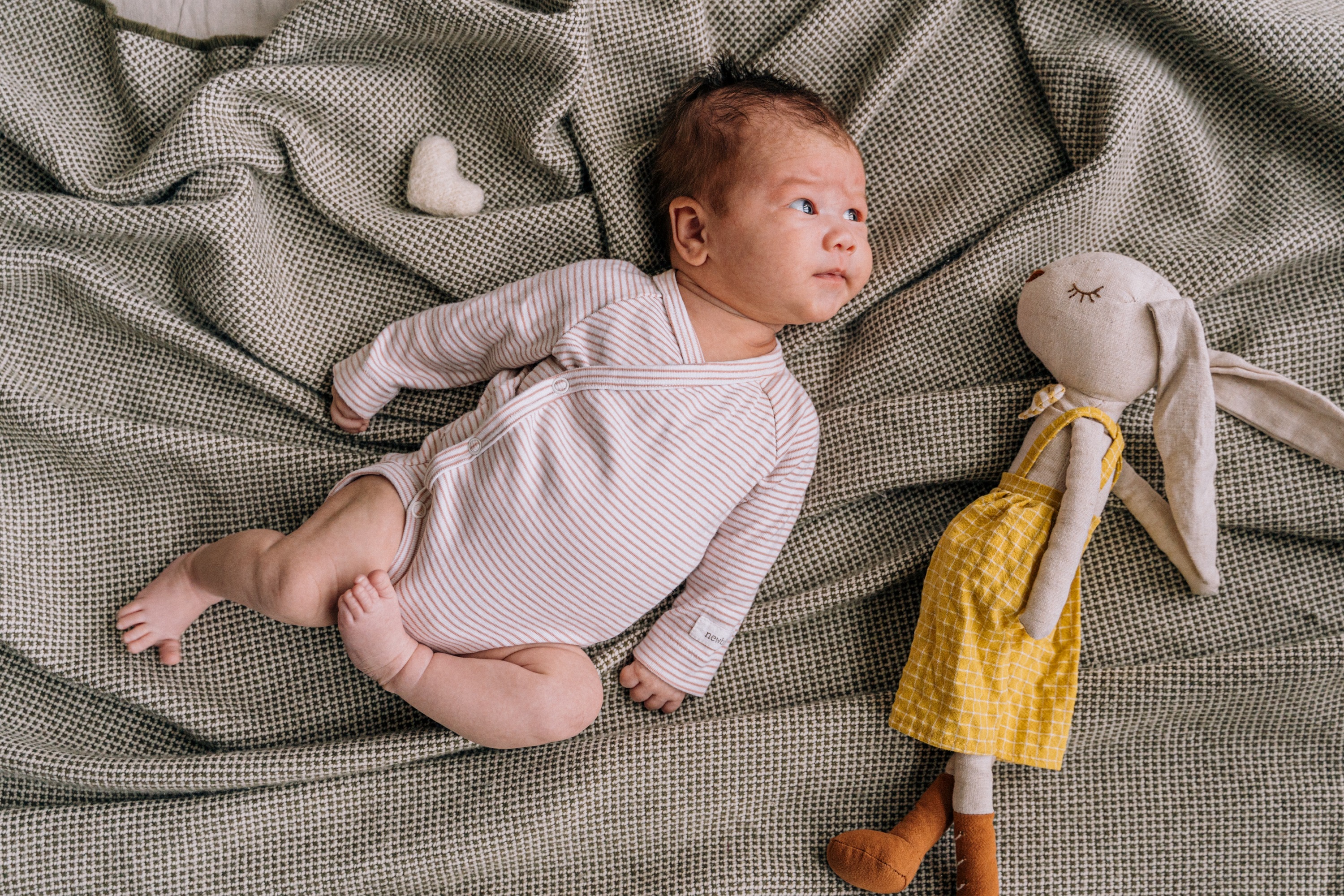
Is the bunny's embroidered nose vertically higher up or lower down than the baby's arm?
higher up

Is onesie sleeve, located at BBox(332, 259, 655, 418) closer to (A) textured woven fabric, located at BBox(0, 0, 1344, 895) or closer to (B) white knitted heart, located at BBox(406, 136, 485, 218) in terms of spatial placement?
(A) textured woven fabric, located at BBox(0, 0, 1344, 895)

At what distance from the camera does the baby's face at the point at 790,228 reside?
147cm

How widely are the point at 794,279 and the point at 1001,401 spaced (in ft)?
1.50

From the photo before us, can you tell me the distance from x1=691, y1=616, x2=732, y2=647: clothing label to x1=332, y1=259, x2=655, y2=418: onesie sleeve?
0.55 metres

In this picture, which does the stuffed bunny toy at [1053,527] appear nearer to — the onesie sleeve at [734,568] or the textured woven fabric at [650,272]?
the textured woven fabric at [650,272]

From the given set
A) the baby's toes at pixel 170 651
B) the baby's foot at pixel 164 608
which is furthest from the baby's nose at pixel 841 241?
the baby's toes at pixel 170 651

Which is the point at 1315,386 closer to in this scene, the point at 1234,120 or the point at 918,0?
the point at 1234,120

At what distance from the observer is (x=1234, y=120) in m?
1.71

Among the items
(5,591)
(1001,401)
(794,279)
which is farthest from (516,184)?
(5,591)

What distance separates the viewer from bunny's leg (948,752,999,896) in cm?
148

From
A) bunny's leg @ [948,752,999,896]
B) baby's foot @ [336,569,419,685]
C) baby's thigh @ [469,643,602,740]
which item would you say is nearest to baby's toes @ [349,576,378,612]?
baby's foot @ [336,569,419,685]

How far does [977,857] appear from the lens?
4.84 ft

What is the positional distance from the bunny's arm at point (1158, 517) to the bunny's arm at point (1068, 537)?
14 centimetres

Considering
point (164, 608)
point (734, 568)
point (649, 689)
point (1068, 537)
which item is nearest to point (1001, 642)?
point (1068, 537)
